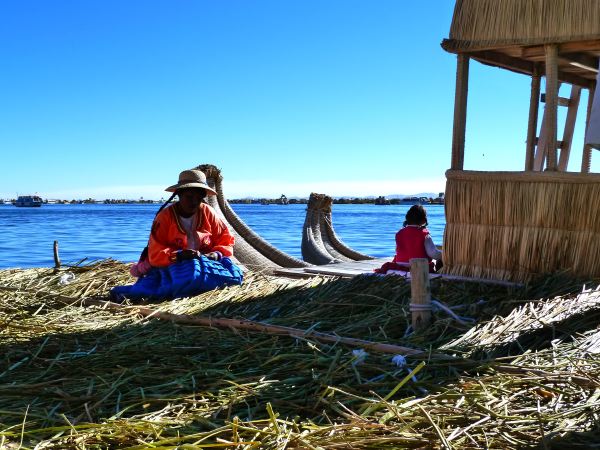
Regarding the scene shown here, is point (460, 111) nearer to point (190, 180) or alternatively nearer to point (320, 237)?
point (190, 180)

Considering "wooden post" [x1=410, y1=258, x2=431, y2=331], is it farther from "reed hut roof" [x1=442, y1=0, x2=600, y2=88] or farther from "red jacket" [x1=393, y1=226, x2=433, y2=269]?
"reed hut roof" [x1=442, y1=0, x2=600, y2=88]

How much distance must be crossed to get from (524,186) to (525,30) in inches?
40.8

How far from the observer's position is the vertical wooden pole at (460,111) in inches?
194

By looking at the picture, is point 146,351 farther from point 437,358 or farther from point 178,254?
point 178,254

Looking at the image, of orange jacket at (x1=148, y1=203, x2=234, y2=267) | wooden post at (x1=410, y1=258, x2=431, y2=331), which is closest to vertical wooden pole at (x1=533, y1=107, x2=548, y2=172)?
wooden post at (x1=410, y1=258, x2=431, y2=331)

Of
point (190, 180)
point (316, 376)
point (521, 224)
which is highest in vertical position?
point (190, 180)

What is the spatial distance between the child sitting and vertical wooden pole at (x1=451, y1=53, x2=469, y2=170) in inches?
22.6

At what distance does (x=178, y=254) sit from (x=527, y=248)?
2531 mm

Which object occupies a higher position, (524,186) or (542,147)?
(542,147)

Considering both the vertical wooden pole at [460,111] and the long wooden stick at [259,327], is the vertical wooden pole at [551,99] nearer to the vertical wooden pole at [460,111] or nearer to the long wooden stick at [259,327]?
the vertical wooden pole at [460,111]

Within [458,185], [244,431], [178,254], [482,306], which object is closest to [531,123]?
[458,185]

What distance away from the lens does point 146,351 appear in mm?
3412

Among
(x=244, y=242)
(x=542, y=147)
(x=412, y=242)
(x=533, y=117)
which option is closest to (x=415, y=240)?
(x=412, y=242)

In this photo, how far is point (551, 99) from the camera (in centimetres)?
454
